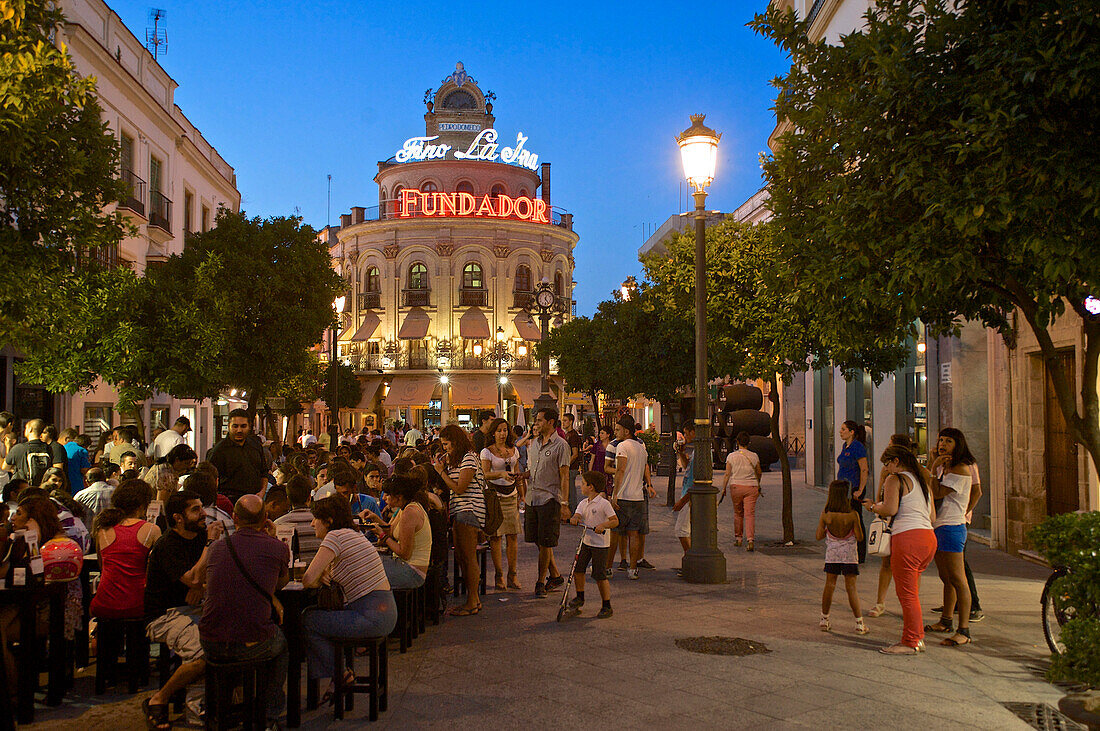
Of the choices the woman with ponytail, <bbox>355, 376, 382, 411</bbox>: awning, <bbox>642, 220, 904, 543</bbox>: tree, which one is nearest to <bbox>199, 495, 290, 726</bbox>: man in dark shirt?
the woman with ponytail

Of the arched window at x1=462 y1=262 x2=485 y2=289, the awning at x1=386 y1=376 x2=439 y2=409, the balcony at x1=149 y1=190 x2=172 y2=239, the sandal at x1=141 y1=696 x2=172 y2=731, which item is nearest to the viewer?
the sandal at x1=141 y1=696 x2=172 y2=731

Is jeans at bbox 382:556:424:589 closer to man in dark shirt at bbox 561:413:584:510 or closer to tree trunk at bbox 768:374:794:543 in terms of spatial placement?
tree trunk at bbox 768:374:794:543

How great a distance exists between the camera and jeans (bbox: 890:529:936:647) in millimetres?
7488

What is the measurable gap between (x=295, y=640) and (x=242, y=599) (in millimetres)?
968

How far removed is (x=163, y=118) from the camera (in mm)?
25906

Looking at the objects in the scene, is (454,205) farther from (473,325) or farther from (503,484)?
(503,484)

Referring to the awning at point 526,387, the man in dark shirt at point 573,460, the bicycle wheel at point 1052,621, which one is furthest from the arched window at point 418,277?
the bicycle wheel at point 1052,621

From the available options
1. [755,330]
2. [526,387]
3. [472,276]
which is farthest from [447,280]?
[755,330]

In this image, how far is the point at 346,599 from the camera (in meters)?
5.98

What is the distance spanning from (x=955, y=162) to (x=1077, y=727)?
3811 millimetres

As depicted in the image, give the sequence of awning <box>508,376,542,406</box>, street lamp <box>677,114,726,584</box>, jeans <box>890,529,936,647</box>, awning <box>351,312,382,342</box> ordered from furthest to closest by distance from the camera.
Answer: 1. awning <box>351,312,382,342</box>
2. awning <box>508,376,542,406</box>
3. street lamp <box>677,114,726,584</box>
4. jeans <box>890,529,936,647</box>

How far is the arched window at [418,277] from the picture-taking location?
170 feet

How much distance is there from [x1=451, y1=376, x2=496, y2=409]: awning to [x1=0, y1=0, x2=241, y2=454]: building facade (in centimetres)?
1894

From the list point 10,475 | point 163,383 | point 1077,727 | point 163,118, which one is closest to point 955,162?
point 1077,727
